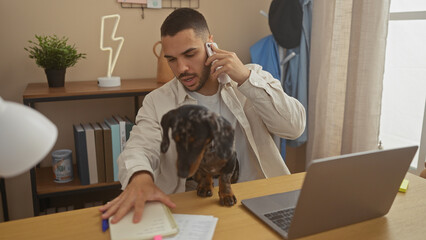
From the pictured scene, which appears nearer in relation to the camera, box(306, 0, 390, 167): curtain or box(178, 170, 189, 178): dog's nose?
box(178, 170, 189, 178): dog's nose

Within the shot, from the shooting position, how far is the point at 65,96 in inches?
73.4

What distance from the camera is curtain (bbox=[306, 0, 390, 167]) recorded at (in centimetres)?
191

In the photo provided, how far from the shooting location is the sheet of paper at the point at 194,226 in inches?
34.9

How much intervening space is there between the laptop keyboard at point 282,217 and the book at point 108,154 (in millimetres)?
1269

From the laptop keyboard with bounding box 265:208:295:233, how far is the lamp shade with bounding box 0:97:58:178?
0.64m

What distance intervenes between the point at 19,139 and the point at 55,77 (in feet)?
5.32

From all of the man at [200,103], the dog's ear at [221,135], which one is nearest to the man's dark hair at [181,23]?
the man at [200,103]

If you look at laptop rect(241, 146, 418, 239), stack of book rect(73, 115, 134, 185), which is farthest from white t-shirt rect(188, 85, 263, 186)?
stack of book rect(73, 115, 134, 185)

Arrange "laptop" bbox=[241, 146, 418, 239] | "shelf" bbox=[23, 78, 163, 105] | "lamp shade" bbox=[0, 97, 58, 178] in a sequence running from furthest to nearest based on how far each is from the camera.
Answer: "shelf" bbox=[23, 78, 163, 105] < "laptop" bbox=[241, 146, 418, 239] < "lamp shade" bbox=[0, 97, 58, 178]

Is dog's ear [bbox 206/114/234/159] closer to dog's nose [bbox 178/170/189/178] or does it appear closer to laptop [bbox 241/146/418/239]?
dog's nose [bbox 178/170/189/178]

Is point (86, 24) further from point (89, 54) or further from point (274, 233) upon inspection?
point (274, 233)

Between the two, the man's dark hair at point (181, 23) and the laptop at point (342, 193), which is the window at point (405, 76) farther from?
the man's dark hair at point (181, 23)

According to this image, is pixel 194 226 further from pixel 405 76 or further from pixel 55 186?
pixel 405 76

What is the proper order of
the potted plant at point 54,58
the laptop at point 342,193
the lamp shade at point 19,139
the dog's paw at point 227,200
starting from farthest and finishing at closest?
the potted plant at point 54,58, the dog's paw at point 227,200, the laptop at point 342,193, the lamp shade at point 19,139
